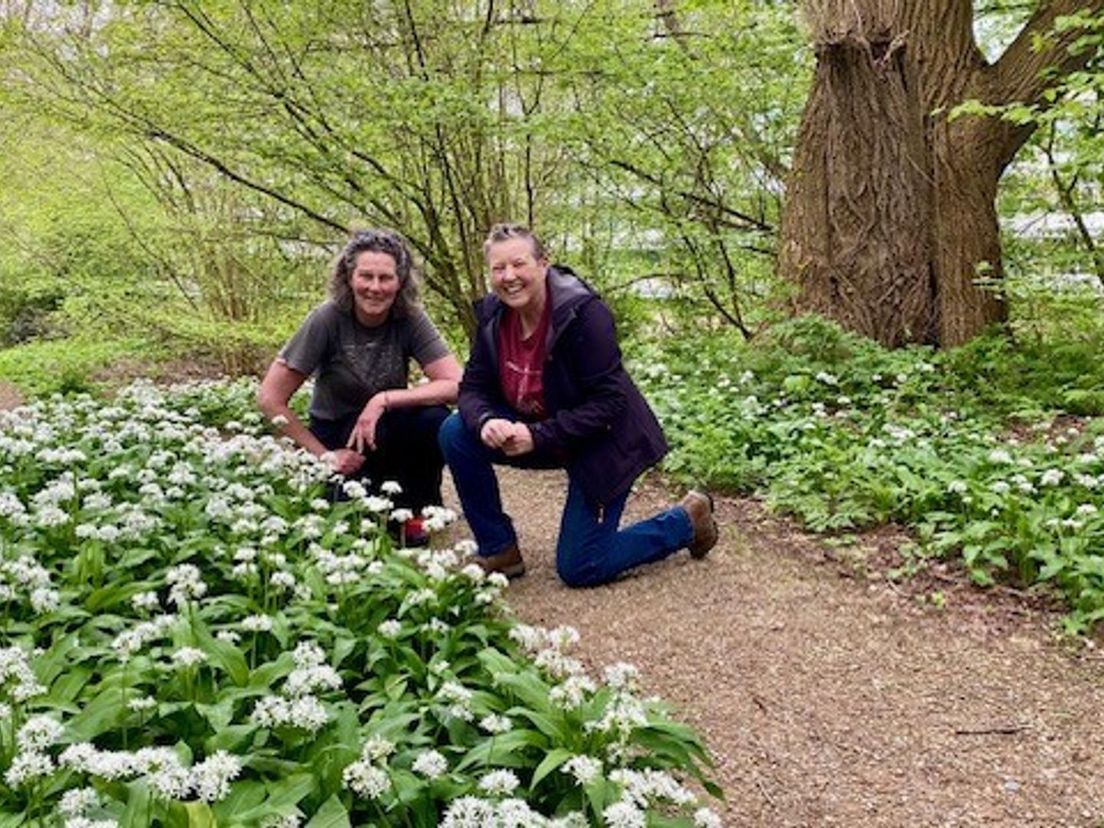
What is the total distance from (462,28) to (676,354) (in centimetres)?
310

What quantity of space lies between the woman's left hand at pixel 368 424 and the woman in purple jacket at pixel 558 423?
0.41m

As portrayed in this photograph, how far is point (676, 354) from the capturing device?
792cm

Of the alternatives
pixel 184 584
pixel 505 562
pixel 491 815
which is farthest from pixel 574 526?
pixel 491 815

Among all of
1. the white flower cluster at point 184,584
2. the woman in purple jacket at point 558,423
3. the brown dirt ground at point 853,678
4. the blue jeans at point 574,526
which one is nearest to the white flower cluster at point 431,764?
the brown dirt ground at point 853,678

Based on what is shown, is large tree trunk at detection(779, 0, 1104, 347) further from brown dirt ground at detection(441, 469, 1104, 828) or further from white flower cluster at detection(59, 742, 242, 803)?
white flower cluster at detection(59, 742, 242, 803)

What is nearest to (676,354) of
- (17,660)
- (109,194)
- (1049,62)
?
(1049,62)

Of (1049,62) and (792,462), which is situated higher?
(1049,62)

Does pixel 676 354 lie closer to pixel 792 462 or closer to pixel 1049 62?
pixel 792 462

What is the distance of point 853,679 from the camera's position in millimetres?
3270

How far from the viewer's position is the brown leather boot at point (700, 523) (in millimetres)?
4188

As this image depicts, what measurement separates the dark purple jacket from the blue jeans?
0.30ft

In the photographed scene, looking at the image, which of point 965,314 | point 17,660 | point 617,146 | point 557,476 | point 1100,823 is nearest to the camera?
point 17,660

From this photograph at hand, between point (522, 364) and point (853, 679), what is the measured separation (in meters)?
1.78

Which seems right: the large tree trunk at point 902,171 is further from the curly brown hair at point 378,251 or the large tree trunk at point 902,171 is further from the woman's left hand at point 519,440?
the woman's left hand at point 519,440
